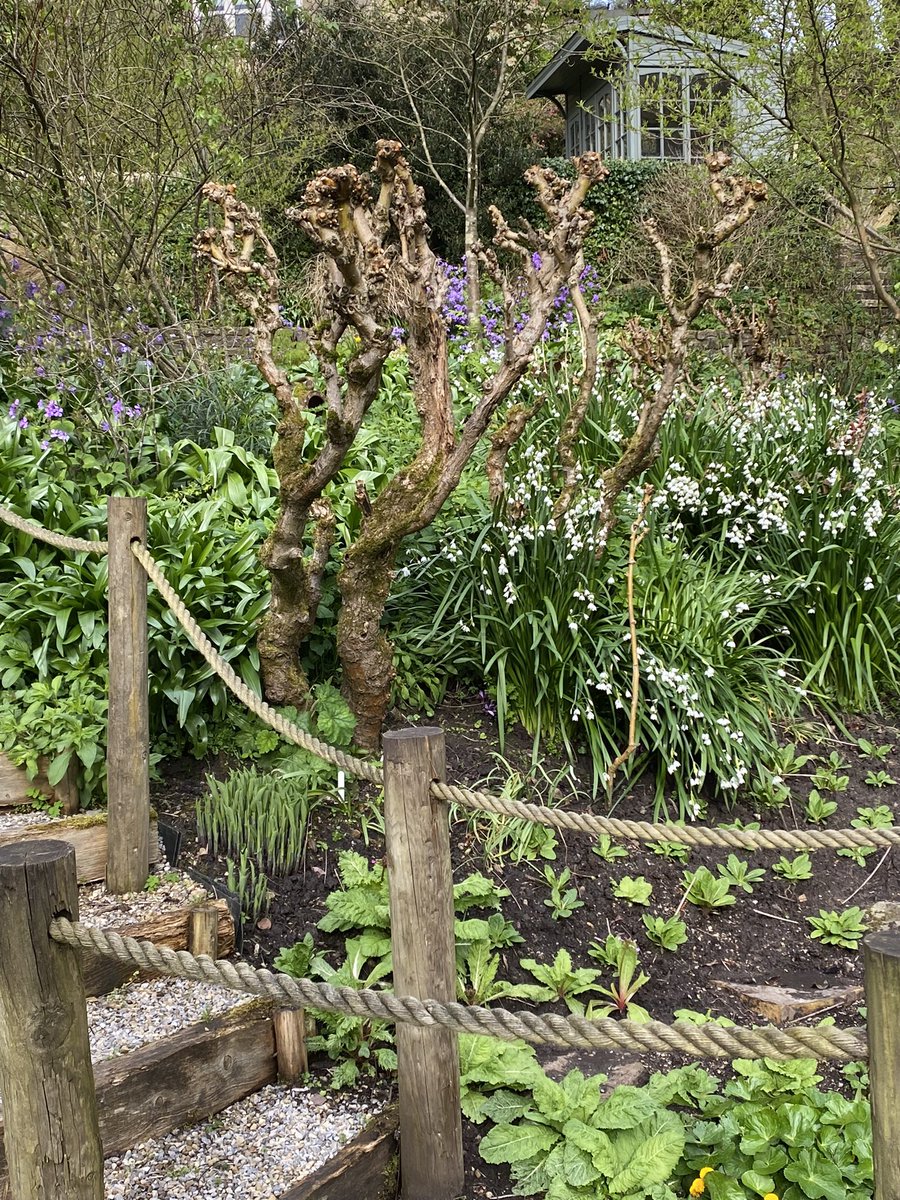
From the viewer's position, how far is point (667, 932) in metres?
3.23

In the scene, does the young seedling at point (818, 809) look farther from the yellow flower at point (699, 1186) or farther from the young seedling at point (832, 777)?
the yellow flower at point (699, 1186)

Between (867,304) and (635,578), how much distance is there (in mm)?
7847

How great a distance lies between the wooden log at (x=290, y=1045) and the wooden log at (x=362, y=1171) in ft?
0.96

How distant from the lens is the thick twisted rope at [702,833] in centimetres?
157

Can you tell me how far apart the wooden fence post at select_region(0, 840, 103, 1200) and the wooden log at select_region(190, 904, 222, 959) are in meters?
1.14

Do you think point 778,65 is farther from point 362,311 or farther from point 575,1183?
point 575,1183

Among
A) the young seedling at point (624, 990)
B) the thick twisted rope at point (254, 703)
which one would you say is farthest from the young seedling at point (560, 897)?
the thick twisted rope at point (254, 703)

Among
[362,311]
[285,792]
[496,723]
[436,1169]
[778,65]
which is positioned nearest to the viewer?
[436,1169]

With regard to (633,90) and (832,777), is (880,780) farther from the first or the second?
(633,90)

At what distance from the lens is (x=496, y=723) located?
4.09 meters

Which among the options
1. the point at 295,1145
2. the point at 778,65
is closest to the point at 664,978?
the point at 295,1145

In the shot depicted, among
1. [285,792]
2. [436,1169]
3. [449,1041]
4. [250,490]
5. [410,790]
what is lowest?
[436,1169]

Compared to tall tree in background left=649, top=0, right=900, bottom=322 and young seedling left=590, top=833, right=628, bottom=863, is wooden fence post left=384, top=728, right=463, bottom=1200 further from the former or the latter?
tall tree in background left=649, top=0, right=900, bottom=322

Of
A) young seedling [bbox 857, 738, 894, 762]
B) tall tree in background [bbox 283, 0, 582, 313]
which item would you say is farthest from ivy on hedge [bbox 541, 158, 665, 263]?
young seedling [bbox 857, 738, 894, 762]
